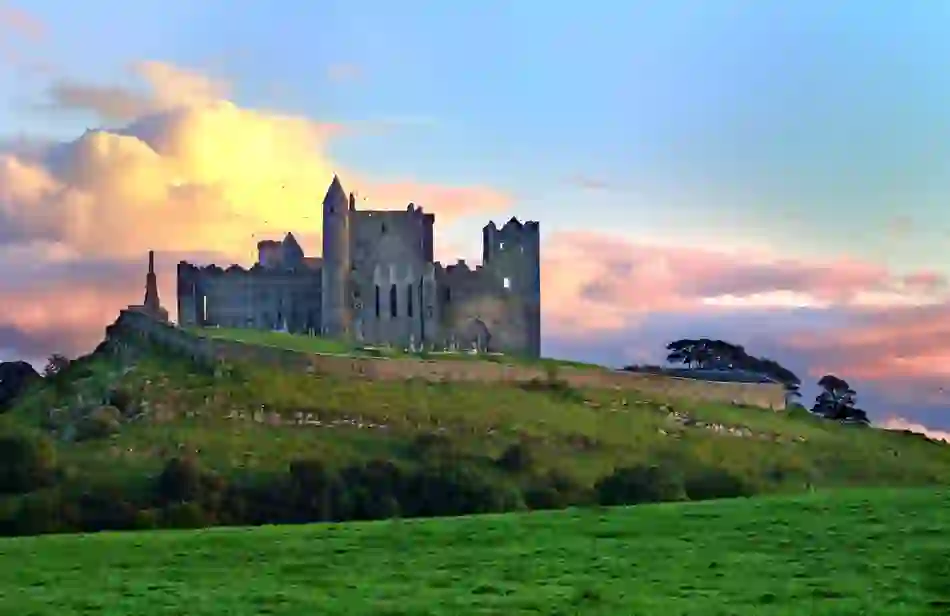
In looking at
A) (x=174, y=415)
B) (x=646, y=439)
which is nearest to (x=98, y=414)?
(x=174, y=415)

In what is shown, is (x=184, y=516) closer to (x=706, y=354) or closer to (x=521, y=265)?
(x=521, y=265)

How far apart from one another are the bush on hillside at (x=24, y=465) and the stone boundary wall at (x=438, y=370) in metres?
17.9

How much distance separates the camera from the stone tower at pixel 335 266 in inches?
3155

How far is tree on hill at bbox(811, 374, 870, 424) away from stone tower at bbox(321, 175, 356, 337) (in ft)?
105

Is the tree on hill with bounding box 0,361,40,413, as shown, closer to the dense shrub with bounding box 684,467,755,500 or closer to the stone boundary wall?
the stone boundary wall

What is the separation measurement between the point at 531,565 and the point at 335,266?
2364 inches

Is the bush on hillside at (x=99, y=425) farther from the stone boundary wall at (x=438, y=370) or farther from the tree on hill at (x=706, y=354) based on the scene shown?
the tree on hill at (x=706, y=354)

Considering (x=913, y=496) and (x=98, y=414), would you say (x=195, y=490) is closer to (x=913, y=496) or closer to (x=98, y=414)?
(x=98, y=414)

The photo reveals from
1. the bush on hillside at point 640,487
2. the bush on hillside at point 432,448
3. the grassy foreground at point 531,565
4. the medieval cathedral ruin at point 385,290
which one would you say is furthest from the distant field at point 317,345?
the grassy foreground at point 531,565

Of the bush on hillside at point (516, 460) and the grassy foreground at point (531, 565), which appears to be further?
the bush on hillside at point (516, 460)

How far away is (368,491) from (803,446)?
26209 millimetres

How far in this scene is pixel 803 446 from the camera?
6312 cm

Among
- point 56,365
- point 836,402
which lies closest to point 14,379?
point 56,365

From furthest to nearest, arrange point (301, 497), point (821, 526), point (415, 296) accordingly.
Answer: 1. point (415, 296)
2. point (301, 497)
3. point (821, 526)
